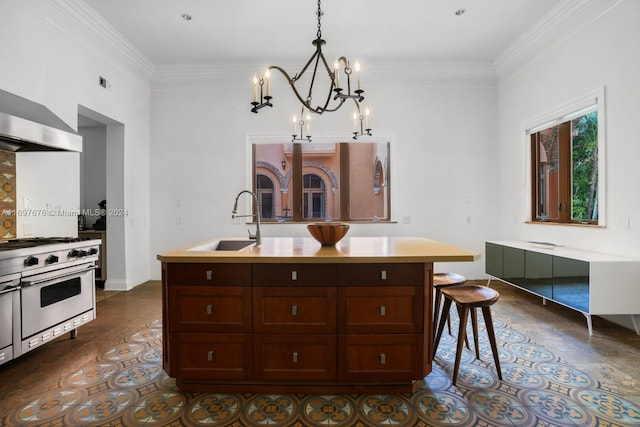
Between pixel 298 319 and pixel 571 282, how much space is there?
2.65m

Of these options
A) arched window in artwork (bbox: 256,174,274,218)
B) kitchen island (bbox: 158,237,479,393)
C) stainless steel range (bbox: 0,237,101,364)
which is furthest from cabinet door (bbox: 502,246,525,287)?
stainless steel range (bbox: 0,237,101,364)

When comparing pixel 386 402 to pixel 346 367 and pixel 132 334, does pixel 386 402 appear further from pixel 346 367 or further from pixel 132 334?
pixel 132 334

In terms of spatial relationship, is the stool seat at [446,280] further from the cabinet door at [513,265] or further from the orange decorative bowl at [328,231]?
the cabinet door at [513,265]

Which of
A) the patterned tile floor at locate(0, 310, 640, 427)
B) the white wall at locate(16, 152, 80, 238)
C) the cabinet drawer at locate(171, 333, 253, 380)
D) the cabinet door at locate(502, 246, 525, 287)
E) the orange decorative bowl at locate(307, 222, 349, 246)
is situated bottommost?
the patterned tile floor at locate(0, 310, 640, 427)

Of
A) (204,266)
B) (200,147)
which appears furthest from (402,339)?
(200,147)

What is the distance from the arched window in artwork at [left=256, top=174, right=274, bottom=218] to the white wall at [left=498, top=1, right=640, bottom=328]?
358 centimetres

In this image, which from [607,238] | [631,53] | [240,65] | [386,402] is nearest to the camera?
→ [386,402]

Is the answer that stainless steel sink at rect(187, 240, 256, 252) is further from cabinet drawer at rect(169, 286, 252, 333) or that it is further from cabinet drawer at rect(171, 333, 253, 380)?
cabinet drawer at rect(171, 333, 253, 380)

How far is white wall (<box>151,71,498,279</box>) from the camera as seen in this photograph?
4840 millimetres

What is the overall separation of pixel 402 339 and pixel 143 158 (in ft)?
14.6

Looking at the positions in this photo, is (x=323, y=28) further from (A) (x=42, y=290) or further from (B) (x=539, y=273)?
(A) (x=42, y=290)

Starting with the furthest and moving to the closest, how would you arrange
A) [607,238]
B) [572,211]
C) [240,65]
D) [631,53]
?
[240,65]
[572,211]
[607,238]
[631,53]

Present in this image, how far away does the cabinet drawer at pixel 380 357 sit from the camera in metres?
1.91

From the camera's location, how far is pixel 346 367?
1.92 m
